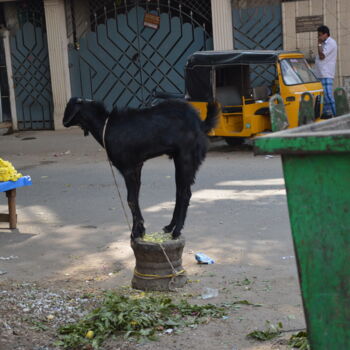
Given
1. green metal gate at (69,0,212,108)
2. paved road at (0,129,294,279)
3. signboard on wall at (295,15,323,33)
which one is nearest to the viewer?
paved road at (0,129,294,279)

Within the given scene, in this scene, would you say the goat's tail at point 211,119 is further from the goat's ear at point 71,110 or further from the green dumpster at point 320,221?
the green dumpster at point 320,221

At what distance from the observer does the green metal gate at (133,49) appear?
16672 mm

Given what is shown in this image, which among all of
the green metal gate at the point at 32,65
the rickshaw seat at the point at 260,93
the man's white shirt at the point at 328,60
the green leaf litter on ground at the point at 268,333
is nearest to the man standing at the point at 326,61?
the man's white shirt at the point at 328,60

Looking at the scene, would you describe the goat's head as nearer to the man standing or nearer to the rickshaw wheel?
the rickshaw wheel

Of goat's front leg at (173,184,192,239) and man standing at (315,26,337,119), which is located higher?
A: man standing at (315,26,337,119)

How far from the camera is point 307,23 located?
49.2ft

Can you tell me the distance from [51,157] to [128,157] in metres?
8.26

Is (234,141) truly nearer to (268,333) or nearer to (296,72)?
(296,72)

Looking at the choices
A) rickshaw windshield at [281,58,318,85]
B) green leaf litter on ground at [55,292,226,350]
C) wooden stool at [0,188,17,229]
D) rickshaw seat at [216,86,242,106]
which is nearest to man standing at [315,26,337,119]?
rickshaw windshield at [281,58,318,85]

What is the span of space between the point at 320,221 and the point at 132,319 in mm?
2103

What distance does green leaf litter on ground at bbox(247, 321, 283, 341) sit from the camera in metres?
4.10

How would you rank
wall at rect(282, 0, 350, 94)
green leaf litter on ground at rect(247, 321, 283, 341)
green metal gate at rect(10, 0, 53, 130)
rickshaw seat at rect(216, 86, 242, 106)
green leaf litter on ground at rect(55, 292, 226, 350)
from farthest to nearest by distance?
green metal gate at rect(10, 0, 53, 130)
wall at rect(282, 0, 350, 94)
rickshaw seat at rect(216, 86, 242, 106)
green leaf litter on ground at rect(55, 292, 226, 350)
green leaf litter on ground at rect(247, 321, 283, 341)

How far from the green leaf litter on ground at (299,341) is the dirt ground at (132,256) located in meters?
0.05

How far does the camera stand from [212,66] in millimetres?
11992
